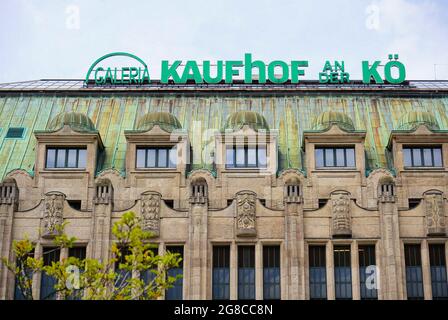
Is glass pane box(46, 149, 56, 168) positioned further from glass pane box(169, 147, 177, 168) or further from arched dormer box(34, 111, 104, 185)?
glass pane box(169, 147, 177, 168)

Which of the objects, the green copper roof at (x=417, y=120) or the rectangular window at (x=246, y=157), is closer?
the rectangular window at (x=246, y=157)

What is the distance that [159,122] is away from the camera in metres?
55.3

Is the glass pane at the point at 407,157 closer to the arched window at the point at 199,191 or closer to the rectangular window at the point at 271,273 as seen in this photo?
the rectangular window at the point at 271,273

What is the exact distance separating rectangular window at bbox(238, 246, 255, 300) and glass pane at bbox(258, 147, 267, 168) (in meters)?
6.17

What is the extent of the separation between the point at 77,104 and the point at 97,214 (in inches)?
571

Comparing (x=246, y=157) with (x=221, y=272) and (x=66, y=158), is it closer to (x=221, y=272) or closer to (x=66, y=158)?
(x=221, y=272)

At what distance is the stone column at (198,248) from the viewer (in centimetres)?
4888

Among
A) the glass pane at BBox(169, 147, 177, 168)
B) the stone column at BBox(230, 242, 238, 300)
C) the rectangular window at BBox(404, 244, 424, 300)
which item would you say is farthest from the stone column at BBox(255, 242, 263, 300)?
the rectangular window at BBox(404, 244, 424, 300)

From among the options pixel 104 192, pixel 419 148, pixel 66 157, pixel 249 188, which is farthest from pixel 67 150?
pixel 419 148

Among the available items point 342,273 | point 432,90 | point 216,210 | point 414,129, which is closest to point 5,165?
point 216,210

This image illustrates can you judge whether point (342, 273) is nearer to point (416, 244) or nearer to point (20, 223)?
point (416, 244)

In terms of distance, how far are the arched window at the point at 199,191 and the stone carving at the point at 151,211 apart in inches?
83.2

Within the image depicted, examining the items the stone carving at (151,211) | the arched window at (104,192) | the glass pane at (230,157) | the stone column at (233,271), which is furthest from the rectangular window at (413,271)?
the arched window at (104,192)

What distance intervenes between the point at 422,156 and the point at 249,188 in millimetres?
11579
